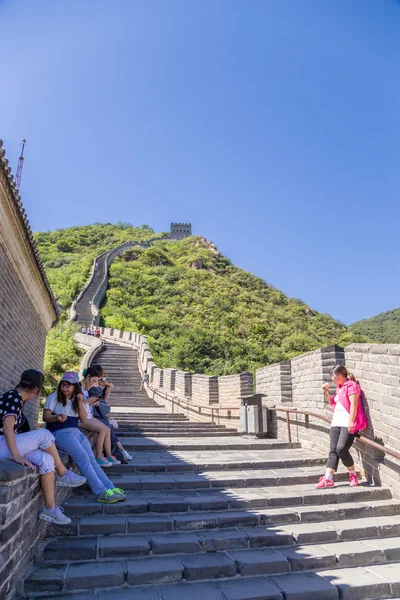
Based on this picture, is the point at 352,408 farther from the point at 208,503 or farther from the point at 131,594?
the point at 131,594

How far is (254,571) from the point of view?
3.67m

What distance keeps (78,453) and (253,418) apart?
16.8ft

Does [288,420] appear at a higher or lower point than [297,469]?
higher

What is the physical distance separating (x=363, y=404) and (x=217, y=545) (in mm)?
3072

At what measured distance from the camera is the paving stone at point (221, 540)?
3.98m

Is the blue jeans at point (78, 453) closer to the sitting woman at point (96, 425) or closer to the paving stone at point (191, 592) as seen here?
the sitting woman at point (96, 425)

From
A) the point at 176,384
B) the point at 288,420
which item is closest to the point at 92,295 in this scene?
the point at 176,384

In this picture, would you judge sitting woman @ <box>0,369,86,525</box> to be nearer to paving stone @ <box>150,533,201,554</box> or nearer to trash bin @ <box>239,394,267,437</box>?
paving stone @ <box>150,533,201,554</box>

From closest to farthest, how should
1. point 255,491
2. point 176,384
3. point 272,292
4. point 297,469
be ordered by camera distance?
1. point 255,491
2. point 297,469
3. point 176,384
4. point 272,292

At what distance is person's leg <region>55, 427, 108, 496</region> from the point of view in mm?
4504

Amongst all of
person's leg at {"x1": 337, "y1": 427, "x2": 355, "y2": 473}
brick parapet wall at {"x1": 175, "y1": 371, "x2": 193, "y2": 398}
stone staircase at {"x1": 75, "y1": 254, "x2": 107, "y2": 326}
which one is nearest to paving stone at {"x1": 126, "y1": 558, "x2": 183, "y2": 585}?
person's leg at {"x1": 337, "y1": 427, "x2": 355, "y2": 473}

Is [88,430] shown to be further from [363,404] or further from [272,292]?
[272,292]

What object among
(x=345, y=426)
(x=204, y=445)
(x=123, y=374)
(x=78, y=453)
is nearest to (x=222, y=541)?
(x=78, y=453)

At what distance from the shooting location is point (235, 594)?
3.29m
